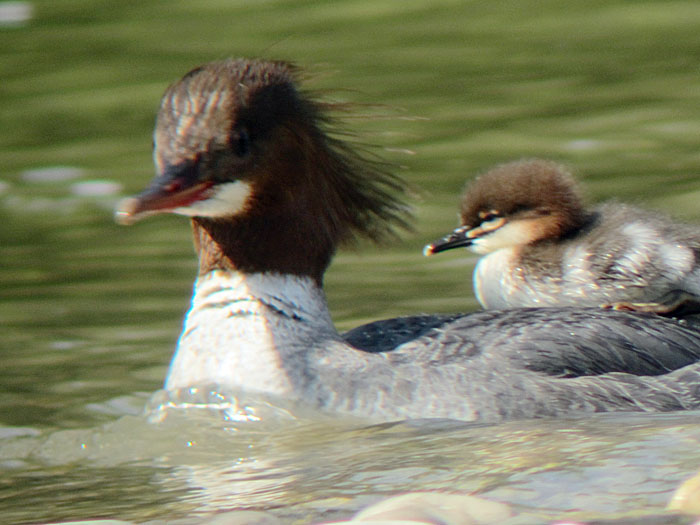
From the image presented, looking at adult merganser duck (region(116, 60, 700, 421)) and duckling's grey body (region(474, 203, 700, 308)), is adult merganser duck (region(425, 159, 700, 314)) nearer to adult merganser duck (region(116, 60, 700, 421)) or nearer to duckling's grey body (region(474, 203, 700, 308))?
duckling's grey body (region(474, 203, 700, 308))

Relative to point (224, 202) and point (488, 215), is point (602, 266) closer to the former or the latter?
point (488, 215)

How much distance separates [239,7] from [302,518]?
9.48 metres

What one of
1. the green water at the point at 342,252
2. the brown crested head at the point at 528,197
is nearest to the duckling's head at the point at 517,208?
the brown crested head at the point at 528,197

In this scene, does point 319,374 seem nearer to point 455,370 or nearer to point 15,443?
point 455,370

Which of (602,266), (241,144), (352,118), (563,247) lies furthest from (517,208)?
(241,144)

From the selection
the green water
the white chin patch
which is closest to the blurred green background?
the green water

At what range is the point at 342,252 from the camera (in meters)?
7.40

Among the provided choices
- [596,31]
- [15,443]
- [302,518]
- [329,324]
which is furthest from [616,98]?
[302,518]

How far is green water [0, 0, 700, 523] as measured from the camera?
3.93 metres

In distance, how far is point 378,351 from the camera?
4.98 meters

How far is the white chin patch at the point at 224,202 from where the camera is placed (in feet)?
15.8

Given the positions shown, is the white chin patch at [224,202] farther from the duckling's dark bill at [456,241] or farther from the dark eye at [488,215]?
the dark eye at [488,215]

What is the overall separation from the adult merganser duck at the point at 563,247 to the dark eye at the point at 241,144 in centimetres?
121

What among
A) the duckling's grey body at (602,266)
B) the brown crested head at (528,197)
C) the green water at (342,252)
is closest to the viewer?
the green water at (342,252)
